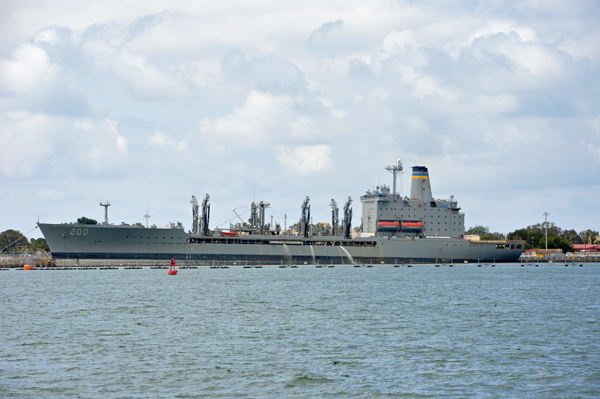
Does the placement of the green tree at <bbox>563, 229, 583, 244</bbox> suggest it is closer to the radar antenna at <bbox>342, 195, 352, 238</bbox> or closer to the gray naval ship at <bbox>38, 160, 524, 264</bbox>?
the gray naval ship at <bbox>38, 160, 524, 264</bbox>

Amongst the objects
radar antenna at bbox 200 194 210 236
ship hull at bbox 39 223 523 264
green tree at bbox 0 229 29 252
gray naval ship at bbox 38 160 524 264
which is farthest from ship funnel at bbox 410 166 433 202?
green tree at bbox 0 229 29 252

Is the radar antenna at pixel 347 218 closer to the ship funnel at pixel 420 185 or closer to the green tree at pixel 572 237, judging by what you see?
the ship funnel at pixel 420 185

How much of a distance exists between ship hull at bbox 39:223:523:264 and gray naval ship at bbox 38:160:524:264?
4.8 inches

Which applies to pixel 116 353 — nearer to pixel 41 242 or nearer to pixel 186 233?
pixel 186 233

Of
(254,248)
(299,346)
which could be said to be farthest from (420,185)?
(299,346)

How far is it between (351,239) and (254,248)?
43.9 feet

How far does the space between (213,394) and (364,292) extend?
2895 cm

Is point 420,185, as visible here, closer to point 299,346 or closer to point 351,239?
point 351,239

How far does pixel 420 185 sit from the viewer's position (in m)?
86.2

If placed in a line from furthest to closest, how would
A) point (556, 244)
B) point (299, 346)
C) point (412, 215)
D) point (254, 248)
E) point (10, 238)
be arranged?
point (10, 238)
point (556, 244)
point (412, 215)
point (254, 248)
point (299, 346)

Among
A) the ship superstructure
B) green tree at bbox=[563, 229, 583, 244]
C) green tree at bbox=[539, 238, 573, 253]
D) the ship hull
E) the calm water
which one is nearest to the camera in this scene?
A: the calm water

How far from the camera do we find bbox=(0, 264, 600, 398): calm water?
16.5 m

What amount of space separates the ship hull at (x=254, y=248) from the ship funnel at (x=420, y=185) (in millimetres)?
6634

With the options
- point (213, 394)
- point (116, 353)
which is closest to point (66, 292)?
point (116, 353)
